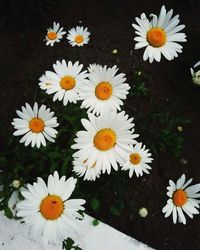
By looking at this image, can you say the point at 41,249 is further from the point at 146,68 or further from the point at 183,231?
the point at 146,68

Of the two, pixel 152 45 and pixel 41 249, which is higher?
pixel 152 45

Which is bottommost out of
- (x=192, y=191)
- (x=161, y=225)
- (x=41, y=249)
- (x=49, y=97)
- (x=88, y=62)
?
(x=41, y=249)

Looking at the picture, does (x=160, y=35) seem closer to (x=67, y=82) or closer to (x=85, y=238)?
(x=67, y=82)

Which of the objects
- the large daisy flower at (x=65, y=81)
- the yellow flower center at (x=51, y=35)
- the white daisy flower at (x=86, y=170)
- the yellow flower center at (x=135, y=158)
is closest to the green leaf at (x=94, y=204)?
the yellow flower center at (x=135, y=158)

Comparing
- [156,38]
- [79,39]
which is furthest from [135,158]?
[79,39]

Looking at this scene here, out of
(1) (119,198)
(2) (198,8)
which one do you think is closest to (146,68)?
(2) (198,8)

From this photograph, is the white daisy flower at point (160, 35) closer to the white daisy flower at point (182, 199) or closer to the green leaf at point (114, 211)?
the white daisy flower at point (182, 199)

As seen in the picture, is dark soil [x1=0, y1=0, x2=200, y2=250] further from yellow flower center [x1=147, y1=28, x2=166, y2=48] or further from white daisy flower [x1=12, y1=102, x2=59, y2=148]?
yellow flower center [x1=147, y1=28, x2=166, y2=48]
